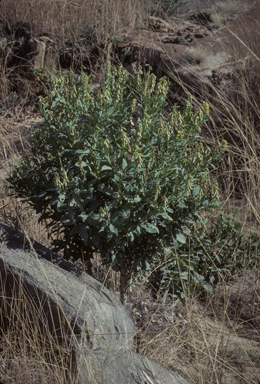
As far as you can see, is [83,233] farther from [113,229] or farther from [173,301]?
[173,301]

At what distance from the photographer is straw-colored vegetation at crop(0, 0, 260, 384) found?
6.57 feet

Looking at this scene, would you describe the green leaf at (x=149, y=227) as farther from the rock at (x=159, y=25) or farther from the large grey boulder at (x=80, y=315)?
the rock at (x=159, y=25)

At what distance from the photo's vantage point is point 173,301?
9.84 ft

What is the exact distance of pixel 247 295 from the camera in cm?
312

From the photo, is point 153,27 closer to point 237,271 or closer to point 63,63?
point 63,63

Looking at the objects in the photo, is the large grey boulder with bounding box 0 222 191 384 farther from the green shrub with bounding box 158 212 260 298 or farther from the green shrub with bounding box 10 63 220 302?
the green shrub with bounding box 158 212 260 298

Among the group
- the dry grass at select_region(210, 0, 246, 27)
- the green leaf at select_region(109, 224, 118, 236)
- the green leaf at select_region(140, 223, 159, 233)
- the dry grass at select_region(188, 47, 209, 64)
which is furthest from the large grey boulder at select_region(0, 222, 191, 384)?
the dry grass at select_region(210, 0, 246, 27)

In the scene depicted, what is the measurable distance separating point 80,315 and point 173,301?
1.20 metres

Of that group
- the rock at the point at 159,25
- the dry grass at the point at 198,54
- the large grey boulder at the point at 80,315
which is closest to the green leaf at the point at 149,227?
→ the large grey boulder at the point at 80,315

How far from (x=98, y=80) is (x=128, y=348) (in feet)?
15.5

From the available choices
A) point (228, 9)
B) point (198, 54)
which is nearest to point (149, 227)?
point (198, 54)

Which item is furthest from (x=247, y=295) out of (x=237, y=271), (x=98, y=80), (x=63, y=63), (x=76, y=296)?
(x=63, y=63)

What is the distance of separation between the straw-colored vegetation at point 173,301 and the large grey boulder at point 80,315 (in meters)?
0.08

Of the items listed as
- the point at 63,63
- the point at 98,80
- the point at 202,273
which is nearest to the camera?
the point at 202,273
